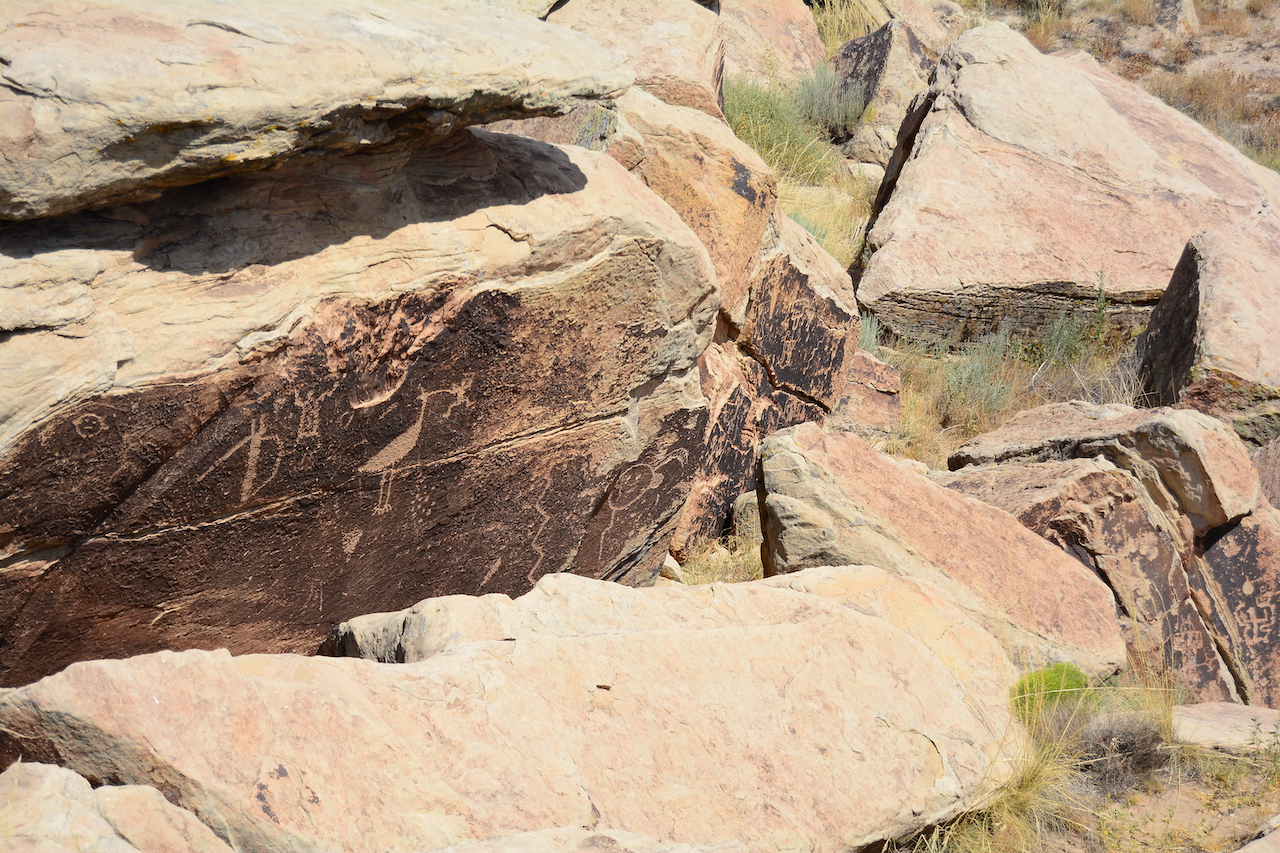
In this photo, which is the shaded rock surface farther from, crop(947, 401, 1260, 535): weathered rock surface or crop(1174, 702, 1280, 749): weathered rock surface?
crop(1174, 702, 1280, 749): weathered rock surface

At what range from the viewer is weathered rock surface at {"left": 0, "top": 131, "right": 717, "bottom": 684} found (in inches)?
79.0

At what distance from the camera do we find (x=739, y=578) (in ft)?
12.4

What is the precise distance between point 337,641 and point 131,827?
94 centimetres

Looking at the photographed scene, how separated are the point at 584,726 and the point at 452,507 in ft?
2.98

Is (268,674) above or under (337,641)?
above

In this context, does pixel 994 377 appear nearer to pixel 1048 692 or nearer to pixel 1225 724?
pixel 1225 724

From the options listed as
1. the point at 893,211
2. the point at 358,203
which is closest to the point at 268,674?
the point at 358,203

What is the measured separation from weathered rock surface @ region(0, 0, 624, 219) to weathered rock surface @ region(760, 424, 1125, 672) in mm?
1598

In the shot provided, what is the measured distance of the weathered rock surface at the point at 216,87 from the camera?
1766mm

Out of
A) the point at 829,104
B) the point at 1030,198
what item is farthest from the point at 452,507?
the point at 829,104

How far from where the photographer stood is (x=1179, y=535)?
144 inches

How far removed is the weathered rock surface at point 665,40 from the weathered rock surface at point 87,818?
3807 millimetres

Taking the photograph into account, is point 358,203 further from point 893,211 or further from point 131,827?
point 893,211

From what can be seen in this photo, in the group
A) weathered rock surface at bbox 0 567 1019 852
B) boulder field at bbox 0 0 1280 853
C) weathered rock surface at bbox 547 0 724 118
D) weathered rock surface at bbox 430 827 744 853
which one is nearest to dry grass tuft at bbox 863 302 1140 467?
boulder field at bbox 0 0 1280 853
